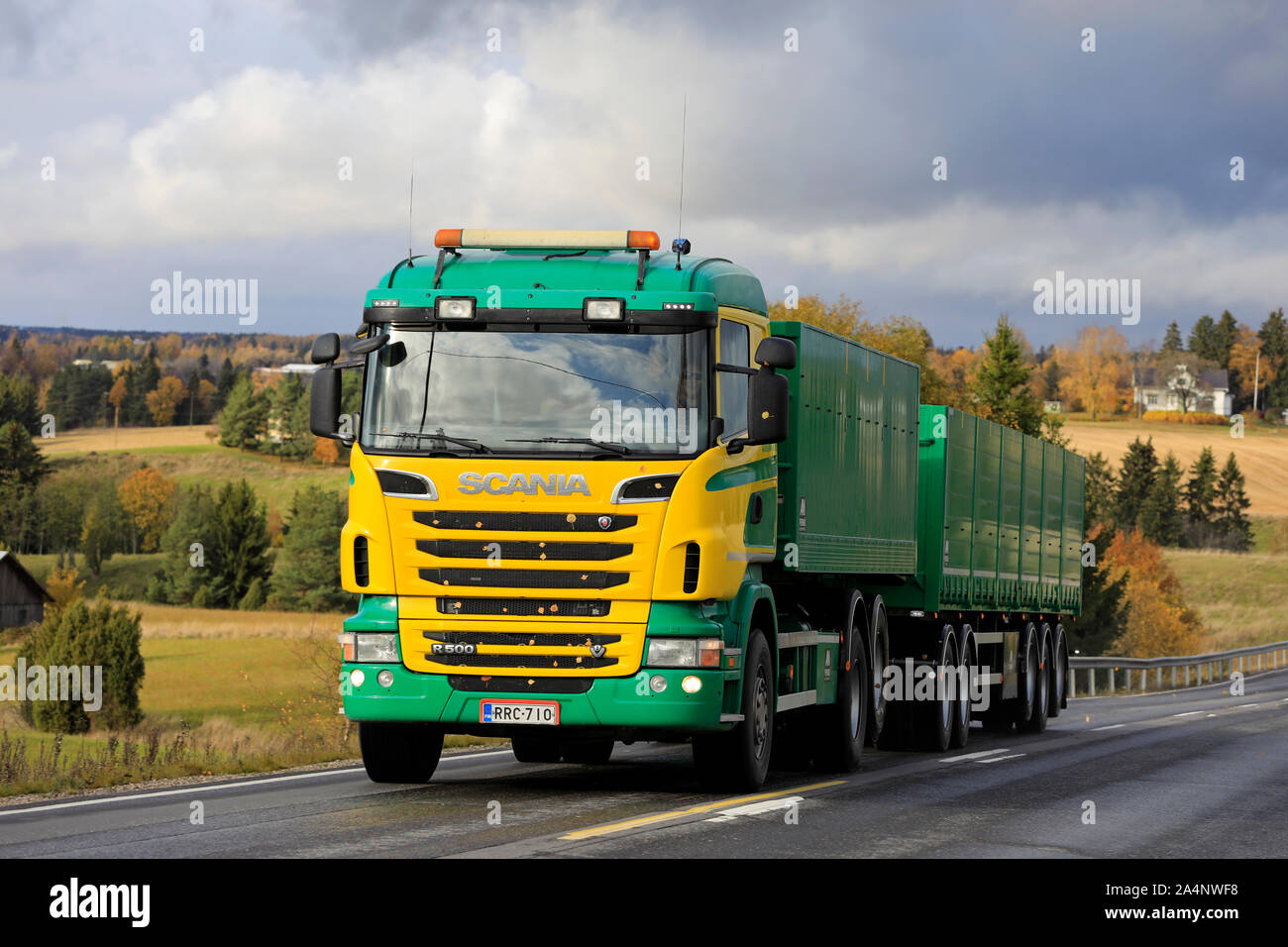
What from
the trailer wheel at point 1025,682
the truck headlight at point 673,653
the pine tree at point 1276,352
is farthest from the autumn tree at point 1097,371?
the truck headlight at point 673,653

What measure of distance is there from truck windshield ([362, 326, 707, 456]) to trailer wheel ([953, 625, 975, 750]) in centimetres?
905

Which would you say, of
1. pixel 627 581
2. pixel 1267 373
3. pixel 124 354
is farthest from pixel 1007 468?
pixel 1267 373

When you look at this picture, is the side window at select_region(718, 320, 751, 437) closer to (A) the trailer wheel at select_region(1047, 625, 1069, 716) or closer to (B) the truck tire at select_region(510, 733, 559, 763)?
(B) the truck tire at select_region(510, 733, 559, 763)

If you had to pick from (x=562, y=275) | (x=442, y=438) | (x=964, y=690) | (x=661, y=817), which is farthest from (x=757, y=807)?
(x=964, y=690)

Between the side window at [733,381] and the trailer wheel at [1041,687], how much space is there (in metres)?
Answer: 13.3

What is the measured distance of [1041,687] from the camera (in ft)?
78.3

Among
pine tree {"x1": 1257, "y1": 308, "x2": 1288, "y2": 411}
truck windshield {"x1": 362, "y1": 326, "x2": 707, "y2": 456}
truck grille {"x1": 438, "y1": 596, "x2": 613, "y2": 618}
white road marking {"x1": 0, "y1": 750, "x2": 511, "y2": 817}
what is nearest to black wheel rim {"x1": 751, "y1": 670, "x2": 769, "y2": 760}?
truck grille {"x1": 438, "y1": 596, "x2": 613, "y2": 618}

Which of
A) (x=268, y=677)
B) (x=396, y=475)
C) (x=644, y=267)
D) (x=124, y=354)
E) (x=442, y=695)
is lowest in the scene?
(x=268, y=677)

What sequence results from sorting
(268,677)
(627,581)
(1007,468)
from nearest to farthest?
(627,581), (1007,468), (268,677)

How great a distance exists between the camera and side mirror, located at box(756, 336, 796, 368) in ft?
36.2

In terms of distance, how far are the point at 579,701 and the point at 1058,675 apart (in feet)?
53.2
